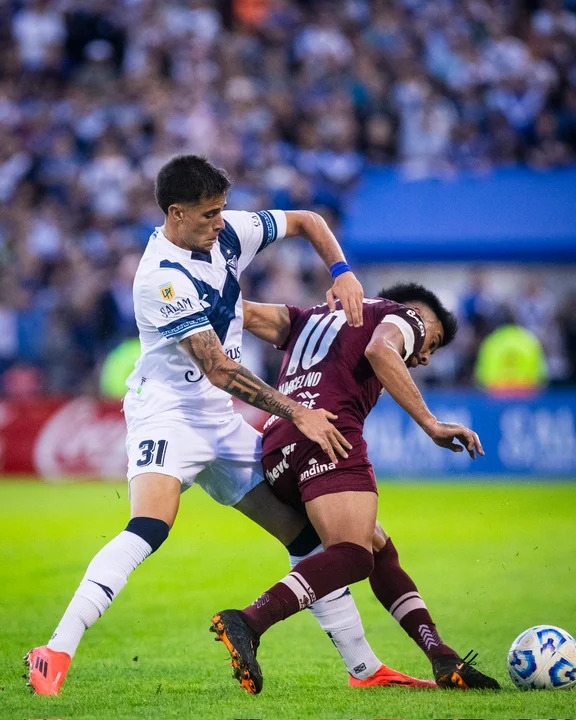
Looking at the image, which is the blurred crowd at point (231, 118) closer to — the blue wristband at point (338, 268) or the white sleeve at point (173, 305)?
the blue wristband at point (338, 268)

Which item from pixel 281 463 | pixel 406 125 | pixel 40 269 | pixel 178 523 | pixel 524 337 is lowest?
pixel 178 523

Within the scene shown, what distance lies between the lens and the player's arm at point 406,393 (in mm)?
5414

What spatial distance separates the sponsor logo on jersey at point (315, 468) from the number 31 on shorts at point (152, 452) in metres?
0.68

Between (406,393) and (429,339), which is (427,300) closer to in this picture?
(429,339)

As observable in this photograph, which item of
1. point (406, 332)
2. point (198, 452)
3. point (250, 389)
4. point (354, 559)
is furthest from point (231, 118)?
point (354, 559)

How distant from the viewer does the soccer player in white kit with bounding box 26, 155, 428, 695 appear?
5312 mm

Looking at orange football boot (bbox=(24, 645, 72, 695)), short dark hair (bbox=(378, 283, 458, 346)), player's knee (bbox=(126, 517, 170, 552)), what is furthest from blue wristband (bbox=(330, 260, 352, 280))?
orange football boot (bbox=(24, 645, 72, 695))

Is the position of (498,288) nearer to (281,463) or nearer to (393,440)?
(393,440)

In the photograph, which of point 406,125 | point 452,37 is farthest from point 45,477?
point 452,37

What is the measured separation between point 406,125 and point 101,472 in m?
8.16

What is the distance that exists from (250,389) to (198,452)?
1.47 feet

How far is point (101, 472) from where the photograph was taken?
16.4 meters

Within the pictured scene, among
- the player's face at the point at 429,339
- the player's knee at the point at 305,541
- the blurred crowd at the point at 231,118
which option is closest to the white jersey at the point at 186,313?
the player's knee at the point at 305,541

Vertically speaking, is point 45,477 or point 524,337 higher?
point 524,337
